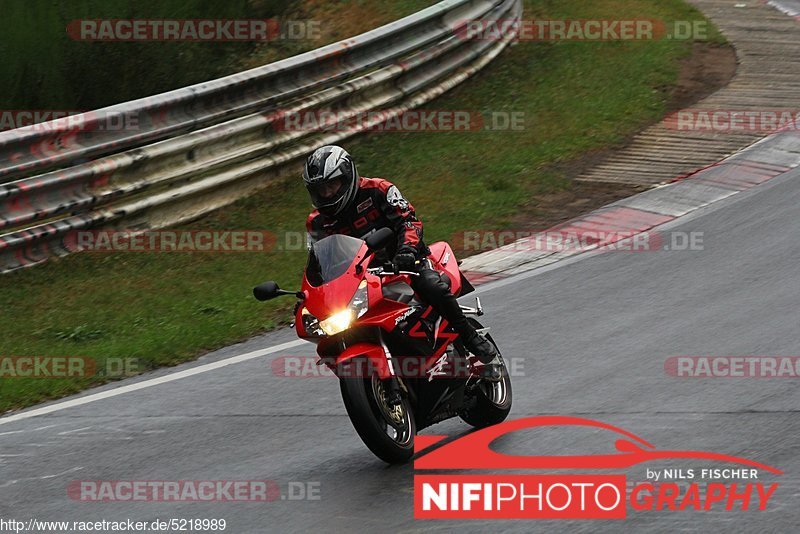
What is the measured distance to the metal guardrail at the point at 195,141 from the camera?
10.5m

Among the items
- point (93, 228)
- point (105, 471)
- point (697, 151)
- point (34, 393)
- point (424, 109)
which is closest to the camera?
point (105, 471)

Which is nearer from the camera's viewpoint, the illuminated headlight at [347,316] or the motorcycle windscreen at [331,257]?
the illuminated headlight at [347,316]

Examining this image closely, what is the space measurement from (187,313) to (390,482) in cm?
379

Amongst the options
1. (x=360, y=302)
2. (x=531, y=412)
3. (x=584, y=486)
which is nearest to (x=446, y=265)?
(x=531, y=412)

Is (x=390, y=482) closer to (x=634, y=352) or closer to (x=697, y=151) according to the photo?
(x=634, y=352)

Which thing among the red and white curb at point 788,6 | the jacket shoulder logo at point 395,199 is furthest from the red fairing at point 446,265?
the red and white curb at point 788,6

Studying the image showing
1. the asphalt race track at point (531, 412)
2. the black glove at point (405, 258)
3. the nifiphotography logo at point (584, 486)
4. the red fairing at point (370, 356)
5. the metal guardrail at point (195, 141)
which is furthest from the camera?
the metal guardrail at point (195, 141)

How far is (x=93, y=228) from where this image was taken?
430 inches

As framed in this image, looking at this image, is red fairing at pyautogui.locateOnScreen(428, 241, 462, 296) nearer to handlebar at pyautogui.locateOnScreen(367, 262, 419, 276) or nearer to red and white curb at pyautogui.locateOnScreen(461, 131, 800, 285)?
handlebar at pyautogui.locateOnScreen(367, 262, 419, 276)

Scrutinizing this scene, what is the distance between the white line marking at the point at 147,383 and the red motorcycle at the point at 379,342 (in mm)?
2205

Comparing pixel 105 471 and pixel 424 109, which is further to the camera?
pixel 424 109

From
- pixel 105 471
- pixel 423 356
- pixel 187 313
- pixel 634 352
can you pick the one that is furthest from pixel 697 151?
pixel 105 471

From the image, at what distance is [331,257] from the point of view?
21.0 feet

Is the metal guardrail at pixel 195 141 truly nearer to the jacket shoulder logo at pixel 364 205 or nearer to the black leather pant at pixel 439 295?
the jacket shoulder logo at pixel 364 205
